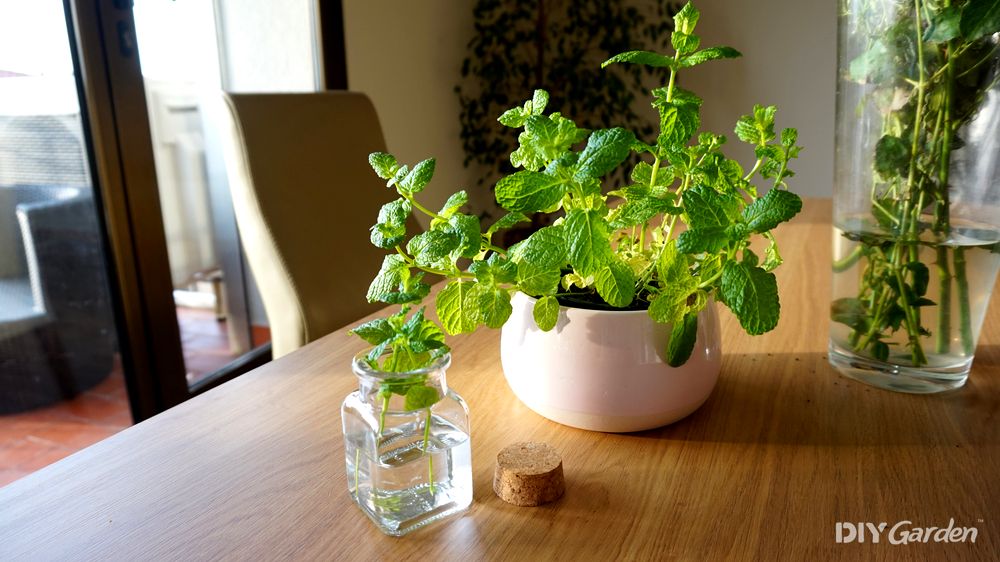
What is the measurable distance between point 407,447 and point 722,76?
3.07 metres

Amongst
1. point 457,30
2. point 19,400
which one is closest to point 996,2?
point 19,400

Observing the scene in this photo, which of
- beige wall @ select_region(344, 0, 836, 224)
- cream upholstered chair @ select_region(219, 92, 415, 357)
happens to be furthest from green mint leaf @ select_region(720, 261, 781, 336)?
beige wall @ select_region(344, 0, 836, 224)

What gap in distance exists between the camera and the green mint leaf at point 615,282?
51 centimetres

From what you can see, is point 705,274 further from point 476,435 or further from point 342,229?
point 342,229

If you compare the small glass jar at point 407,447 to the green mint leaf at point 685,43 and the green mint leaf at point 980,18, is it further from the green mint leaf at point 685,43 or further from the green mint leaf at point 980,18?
the green mint leaf at point 980,18

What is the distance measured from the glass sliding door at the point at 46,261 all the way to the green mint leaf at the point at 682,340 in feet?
4.96

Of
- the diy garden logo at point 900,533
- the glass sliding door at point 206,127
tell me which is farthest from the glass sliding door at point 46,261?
the diy garden logo at point 900,533

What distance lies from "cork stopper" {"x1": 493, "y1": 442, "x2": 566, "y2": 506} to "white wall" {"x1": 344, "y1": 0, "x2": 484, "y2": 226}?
2.10 metres

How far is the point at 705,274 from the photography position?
54 cm

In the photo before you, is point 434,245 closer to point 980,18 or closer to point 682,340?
point 682,340

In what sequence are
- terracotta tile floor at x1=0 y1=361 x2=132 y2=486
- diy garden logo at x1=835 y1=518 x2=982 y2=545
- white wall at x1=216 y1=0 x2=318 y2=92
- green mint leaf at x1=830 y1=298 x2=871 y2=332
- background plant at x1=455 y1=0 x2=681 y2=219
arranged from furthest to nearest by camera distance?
background plant at x1=455 y1=0 x2=681 y2=219, white wall at x1=216 y1=0 x2=318 y2=92, terracotta tile floor at x1=0 y1=361 x2=132 y2=486, green mint leaf at x1=830 y1=298 x2=871 y2=332, diy garden logo at x1=835 y1=518 x2=982 y2=545

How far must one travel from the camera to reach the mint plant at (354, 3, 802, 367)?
0.48m

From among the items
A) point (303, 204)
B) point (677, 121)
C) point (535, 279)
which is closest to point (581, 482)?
point (535, 279)

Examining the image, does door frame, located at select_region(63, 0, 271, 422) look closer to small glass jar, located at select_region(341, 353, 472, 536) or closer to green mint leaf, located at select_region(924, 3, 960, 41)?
small glass jar, located at select_region(341, 353, 472, 536)
